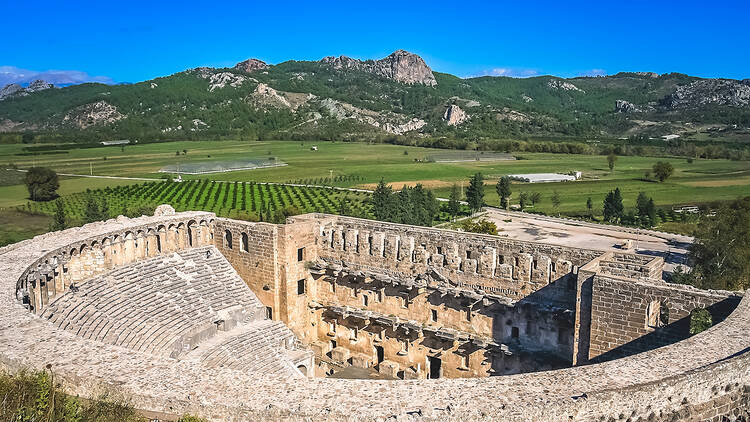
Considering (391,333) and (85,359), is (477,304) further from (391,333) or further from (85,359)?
(85,359)

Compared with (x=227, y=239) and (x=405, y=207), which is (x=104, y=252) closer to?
(x=227, y=239)

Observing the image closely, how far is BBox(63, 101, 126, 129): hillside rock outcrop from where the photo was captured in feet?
536

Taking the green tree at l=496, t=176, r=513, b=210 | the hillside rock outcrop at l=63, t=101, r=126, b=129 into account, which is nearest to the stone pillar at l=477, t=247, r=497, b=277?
the green tree at l=496, t=176, r=513, b=210

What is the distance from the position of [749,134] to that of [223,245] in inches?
6138

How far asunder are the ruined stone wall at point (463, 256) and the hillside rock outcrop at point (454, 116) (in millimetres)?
167754

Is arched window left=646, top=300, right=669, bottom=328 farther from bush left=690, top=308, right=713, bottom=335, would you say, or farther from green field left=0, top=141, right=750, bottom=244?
green field left=0, top=141, right=750, bottom=244

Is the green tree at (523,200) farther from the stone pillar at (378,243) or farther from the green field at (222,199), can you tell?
the stone pillar at (378,243)

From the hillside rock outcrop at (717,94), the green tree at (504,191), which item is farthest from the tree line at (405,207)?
the hillside rock outcrop at (717,94)

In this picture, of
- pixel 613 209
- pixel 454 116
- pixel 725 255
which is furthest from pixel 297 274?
pixel 454 116

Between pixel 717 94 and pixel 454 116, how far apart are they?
8319 centimetres

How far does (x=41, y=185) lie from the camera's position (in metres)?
74.4

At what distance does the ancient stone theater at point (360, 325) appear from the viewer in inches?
428

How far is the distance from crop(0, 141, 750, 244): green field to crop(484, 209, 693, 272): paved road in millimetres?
12845

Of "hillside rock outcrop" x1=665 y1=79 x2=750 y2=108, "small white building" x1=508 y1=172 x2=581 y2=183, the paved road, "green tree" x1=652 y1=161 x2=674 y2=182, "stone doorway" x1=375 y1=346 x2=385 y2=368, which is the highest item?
"hillside rock outcrop" x1=665 y1=79 x2=750 y2=108
